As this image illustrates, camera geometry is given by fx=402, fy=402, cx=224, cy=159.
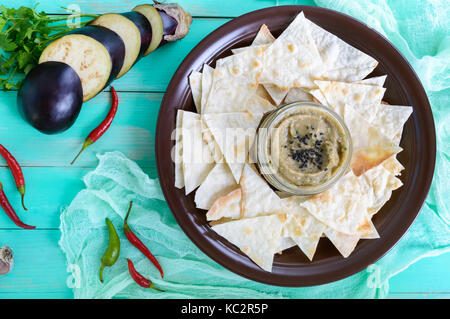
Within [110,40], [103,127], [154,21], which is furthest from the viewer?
[103,127]

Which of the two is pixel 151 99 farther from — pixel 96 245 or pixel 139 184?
pixel 96 245

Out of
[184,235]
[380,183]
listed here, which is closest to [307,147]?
[380,183]

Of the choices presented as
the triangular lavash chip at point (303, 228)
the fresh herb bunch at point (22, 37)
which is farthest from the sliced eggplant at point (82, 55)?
the triangular lavash chip at point (303, 228)

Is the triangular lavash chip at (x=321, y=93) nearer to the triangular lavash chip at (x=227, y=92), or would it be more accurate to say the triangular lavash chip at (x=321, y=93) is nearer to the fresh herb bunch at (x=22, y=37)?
the triangular lavash chip at (x=227, y=92)

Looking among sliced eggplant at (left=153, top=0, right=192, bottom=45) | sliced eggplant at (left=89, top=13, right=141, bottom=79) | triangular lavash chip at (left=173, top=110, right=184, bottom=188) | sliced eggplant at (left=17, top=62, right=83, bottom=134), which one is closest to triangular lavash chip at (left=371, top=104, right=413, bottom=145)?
triangular lavash chip at (left=173, top=110, right=184, bottom=188)

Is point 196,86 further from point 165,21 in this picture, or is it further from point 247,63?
point 165,21

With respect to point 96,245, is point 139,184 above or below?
above

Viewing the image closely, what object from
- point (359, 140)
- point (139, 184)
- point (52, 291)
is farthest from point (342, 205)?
point (52, 291)
